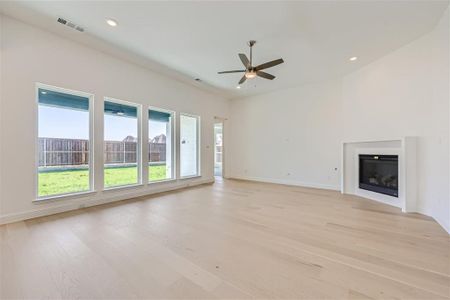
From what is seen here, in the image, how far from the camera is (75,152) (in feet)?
12.6

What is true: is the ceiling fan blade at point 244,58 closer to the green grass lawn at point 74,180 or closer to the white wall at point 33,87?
the white wall at point 33,87

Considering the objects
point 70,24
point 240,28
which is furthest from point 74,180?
point 240,28

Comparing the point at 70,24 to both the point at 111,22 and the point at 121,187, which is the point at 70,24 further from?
the point at 121,187

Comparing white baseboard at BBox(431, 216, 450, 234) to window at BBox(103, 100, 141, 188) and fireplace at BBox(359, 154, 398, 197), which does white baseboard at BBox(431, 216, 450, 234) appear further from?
window at BBox(103, 100, 141, 188)

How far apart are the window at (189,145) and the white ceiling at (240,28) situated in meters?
2.03

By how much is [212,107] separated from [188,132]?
1.39 meters

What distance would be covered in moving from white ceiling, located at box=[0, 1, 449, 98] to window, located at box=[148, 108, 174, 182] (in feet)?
4.71

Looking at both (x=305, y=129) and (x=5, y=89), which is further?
(x=305, y=129)

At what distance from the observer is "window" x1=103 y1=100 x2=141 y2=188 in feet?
14.1

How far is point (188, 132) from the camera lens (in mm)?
6242

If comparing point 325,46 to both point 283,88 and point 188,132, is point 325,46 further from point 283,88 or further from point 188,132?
point 188,132

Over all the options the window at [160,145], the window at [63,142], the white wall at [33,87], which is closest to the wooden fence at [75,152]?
the window at [63,142]

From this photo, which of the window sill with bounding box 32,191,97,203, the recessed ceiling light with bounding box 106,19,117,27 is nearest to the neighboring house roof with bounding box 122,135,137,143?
the window sill with bounding box 32,191,97,203

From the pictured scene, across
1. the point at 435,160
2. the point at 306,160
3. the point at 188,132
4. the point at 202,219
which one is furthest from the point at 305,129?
the point at 202,219
